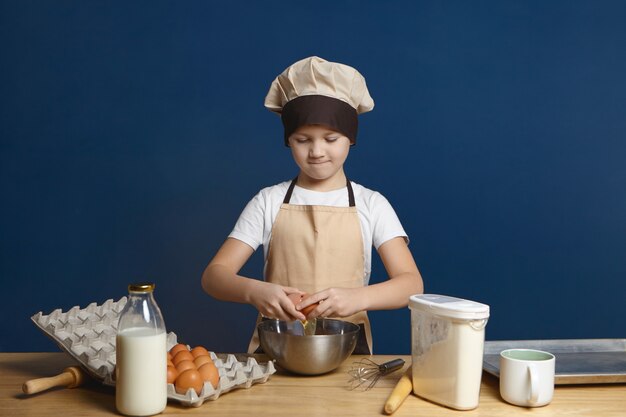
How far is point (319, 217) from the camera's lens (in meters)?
1.98

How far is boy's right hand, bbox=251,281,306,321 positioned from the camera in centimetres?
145

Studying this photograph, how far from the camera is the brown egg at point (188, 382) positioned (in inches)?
48.6

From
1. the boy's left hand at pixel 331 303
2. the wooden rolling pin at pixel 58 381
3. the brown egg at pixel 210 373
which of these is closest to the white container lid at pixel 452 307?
the boy's left hand at pixel 331 303

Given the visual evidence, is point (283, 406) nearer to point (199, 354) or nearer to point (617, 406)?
point (199, 354)

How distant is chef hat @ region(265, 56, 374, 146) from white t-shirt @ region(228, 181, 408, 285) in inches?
7.9

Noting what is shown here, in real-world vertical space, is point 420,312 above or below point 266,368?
above

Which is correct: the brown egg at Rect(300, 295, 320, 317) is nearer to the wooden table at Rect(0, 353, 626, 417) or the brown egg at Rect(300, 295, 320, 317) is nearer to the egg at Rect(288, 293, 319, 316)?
the egg at Rect(288, 293, 319, 316)

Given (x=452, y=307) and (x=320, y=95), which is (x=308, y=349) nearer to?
(x=452, y=307)

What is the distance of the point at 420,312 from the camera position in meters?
1.26

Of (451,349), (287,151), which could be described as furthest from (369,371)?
(287,151)

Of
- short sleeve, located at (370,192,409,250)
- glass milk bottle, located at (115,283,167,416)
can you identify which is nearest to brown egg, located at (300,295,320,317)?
glass milk bottle, located at (115,283,167,416)

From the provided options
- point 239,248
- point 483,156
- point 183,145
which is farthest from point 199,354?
point 483,156

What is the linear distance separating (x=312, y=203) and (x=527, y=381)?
95 centimetres

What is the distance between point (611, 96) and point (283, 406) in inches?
86.8
